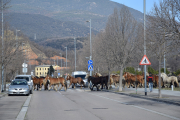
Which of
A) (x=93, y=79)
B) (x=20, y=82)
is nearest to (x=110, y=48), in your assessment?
(x=93, y=79)

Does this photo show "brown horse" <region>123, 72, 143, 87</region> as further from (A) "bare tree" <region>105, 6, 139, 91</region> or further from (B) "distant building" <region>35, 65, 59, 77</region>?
(B) "distant building" <region>35, 65, 59, 77</region>

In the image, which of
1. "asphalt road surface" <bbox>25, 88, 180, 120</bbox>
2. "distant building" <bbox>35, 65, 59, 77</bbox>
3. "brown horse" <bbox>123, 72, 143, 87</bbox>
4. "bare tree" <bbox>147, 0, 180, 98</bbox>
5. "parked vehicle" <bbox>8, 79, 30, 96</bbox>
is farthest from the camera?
"distant building" <bbox>35, 65, 59, 77</bbox>

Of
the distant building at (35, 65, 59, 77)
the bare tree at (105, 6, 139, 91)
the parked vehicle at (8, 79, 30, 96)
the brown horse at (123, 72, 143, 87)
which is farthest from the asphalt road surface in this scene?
the distant building at (35, 65, 59, 77)

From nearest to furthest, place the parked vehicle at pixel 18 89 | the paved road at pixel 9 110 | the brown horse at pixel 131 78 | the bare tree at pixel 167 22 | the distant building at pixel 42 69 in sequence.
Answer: the paved road at pixel 9 110 < the bare tree at pixel 167 22 < the parked vehicle at pixel 18 89 < the brown horse at pixel 131 78 < the distant building at pixel 42 69

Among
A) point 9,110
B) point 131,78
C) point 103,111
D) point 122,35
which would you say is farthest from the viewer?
point 131,78

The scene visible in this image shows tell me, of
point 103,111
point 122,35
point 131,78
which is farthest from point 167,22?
point 131,78

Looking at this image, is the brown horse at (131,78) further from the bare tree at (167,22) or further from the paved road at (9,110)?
the paved road at (9,110)

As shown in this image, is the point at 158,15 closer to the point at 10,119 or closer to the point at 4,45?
the point at 10,119

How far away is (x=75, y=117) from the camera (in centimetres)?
1245

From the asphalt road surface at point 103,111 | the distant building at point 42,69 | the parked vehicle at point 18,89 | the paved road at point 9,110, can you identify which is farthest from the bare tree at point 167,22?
the distant building at point 42,69

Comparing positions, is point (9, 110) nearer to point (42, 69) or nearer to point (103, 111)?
point (103, 111)

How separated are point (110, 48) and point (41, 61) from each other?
161 m

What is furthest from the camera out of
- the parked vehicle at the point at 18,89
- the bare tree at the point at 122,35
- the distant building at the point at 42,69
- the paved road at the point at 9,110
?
the distant building at the point at 42,69

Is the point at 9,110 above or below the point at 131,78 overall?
below
